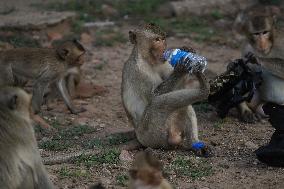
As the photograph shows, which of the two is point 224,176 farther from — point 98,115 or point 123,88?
point 98,115

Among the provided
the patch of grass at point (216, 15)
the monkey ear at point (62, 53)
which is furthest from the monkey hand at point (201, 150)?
the patch of grass at point (216, 15)

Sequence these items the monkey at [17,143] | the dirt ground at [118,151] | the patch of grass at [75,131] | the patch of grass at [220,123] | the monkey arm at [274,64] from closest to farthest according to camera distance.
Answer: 1. the monkey at [17,143]
2. the dirt ground at [118,151]
3. the patch of grass at [75,131]
4. the monkey arm at [274,64]
5. the patch of grass at [220,123]

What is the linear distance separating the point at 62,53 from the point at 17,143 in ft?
13.8

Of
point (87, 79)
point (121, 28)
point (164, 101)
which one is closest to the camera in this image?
point (164, 101)

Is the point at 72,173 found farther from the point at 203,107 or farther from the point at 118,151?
the point at 203,107

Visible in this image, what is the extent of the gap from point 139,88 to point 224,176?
1.33 m

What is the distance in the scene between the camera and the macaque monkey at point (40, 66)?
29.4ft

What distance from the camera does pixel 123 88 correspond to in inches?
295

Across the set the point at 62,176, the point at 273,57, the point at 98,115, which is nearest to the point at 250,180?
the point at 62,176

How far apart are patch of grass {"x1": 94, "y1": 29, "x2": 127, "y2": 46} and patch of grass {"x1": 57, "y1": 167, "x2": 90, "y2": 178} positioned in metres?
5.36

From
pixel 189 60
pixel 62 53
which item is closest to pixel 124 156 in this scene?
pixel 189 60

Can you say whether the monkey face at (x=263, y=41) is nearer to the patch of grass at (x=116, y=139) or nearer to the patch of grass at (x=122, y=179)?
the patch of grass at (x=116, y=139)

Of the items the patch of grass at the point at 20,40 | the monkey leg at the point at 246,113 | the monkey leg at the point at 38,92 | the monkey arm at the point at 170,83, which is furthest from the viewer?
the patch of grass at the point at 20,40

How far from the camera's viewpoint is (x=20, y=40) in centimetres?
1120
